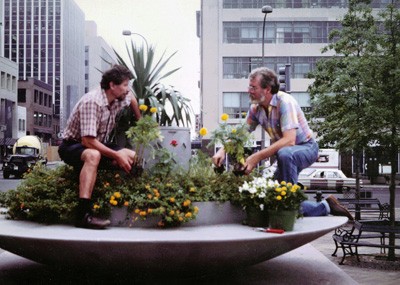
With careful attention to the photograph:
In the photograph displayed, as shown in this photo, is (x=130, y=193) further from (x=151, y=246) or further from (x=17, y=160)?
(x=17, y=160)

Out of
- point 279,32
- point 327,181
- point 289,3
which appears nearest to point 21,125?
point 279,32

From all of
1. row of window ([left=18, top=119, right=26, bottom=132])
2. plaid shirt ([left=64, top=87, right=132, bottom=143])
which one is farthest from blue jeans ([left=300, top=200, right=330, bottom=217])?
row of window ([left=18, top=119, right=26, bottom=132])

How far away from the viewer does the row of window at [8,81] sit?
78.1 meters

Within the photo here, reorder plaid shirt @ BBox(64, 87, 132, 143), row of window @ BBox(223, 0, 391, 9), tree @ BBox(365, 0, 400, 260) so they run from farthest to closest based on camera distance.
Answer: row of window @ BBox(223, 0, 391, 9) < tree @ BBox(365, 0, 400, 260) < plaid shirt @ BBox(64, 87, 132, 143)

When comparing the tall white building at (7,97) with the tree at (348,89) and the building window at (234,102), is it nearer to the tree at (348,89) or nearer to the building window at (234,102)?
the building window at (234,102)

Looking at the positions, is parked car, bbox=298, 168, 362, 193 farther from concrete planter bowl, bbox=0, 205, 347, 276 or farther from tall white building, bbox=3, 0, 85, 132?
tall white building, bbox=3, 0, 85, 132

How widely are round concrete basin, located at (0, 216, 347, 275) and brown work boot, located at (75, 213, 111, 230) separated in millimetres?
92

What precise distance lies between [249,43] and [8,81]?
141 feet

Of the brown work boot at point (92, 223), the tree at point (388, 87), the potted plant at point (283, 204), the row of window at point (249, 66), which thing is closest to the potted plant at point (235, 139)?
the potted plant at point (283, 204)

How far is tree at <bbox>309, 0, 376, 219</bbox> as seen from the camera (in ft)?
50.9

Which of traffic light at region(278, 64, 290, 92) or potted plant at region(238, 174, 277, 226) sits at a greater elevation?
traffic light at region(278, 64, 290, 92)

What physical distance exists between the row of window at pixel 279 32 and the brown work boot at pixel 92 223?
1766 inches

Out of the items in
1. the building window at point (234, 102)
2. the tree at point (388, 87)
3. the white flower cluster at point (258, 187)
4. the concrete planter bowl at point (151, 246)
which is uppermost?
the building window at point (234, 102)

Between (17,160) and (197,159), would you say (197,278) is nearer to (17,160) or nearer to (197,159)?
(197,159)
